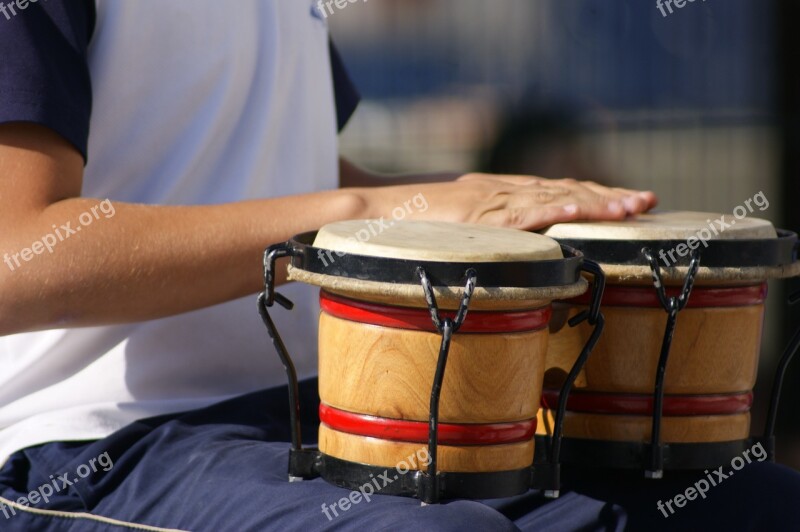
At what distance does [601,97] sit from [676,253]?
11.4 feet

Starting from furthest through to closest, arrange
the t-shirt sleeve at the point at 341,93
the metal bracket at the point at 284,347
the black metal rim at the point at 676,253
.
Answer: the t-shirt sleeve at the point at 341,93
the black metal rim at the point at 676,253
the metal bracket at the point at 284,347

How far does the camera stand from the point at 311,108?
2021 mm

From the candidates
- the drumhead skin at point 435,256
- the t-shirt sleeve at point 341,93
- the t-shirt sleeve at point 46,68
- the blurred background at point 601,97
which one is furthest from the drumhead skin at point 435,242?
the blurred background at point 601,97

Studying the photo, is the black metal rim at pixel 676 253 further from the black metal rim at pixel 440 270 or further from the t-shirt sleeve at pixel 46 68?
the t-shirt sleeve at pixel 46 68

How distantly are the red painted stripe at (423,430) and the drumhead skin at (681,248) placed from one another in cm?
28

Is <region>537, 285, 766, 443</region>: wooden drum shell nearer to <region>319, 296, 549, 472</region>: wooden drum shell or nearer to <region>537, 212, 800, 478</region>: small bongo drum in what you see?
<region>537, 212, 800, 478</region>: small bongo drum

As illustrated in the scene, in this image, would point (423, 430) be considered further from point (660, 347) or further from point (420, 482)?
point (660, 347)

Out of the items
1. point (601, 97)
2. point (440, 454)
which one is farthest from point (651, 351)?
point (601, 97)

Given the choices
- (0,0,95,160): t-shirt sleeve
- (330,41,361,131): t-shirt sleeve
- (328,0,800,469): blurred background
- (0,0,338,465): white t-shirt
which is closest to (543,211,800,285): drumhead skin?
(0,0,338,465): white t-shirt

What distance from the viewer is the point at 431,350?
4.40ft

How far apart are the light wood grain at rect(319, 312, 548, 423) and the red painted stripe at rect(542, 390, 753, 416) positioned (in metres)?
0.19

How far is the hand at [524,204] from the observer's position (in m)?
1.60

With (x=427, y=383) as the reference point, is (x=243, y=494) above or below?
below

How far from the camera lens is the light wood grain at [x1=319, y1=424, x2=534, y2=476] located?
137 centimetres
